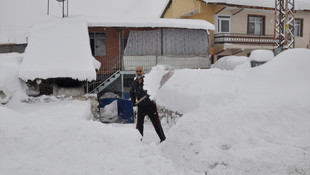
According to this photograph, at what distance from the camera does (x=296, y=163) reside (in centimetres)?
399

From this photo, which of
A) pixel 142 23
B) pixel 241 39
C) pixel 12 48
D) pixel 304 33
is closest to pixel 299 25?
pixel 304 33

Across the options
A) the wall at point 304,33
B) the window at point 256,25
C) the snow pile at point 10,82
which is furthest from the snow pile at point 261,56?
the wall at point 304,33

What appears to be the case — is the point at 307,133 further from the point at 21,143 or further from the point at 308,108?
the point at 21,143

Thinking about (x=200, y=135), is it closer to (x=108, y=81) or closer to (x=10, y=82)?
(x=10, y=82)

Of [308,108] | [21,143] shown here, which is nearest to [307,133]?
[308,108]

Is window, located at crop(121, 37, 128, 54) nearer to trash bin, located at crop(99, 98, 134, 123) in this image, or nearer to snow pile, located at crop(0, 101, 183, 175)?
trash bin, located at crop(99, 98, 134, 123)

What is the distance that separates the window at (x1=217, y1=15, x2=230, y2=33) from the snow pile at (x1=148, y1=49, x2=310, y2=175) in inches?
358

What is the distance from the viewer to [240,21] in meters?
17.7

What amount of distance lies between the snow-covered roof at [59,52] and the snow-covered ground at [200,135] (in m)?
1.17

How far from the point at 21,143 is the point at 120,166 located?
1.53 m

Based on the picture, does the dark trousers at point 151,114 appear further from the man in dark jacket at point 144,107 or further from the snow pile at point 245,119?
the snow pile at point 245,119

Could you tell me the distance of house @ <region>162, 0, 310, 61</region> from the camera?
16.4 metres

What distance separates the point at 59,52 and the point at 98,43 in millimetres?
4376

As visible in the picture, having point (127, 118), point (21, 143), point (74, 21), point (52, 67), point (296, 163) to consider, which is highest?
point (74, 21)
